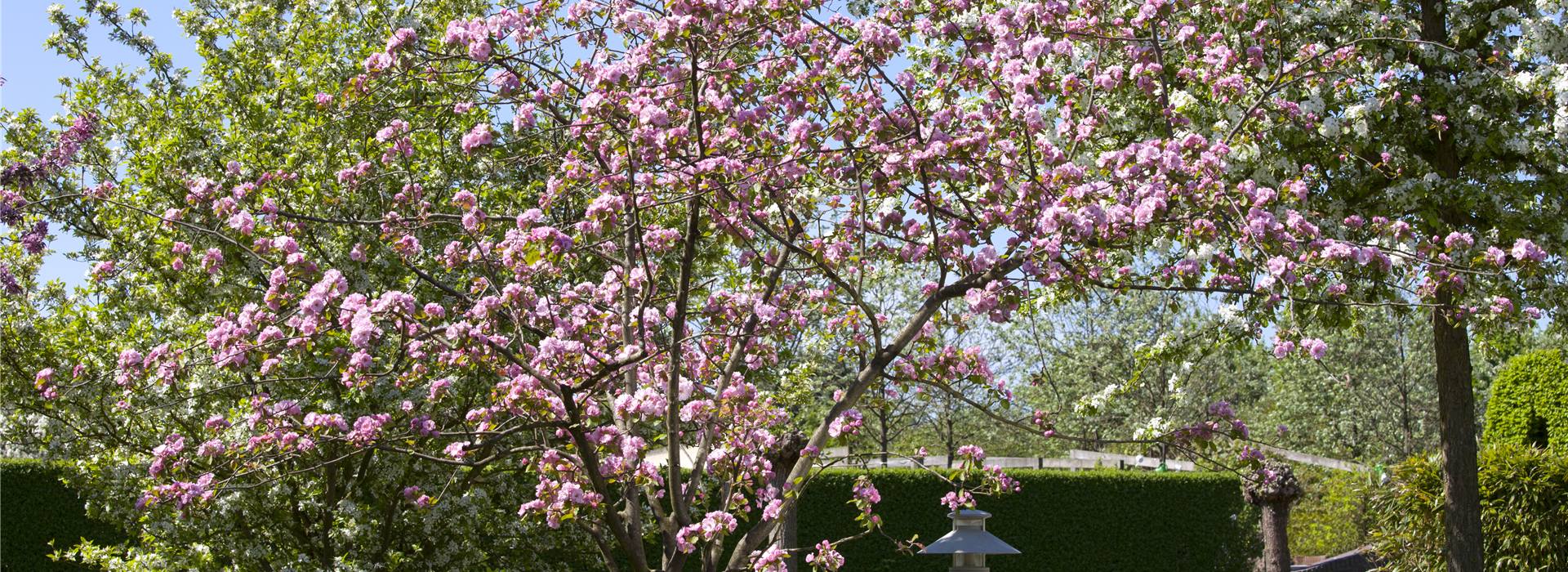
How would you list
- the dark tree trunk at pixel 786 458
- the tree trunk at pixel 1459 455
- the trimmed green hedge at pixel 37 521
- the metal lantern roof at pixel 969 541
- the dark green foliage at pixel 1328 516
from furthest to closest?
the dark green foliage at pixel 1328 516, the trimmed green hedge at pixel 37 521, the tree trunk at pixel 1459 455, the dark tree trunk at pixel 786 458, the metal lantern roof at pixel 969 541

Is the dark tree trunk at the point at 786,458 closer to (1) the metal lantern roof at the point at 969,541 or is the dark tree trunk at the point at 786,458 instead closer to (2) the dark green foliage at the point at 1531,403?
(1) the metal lantern roof at the point at 969,541

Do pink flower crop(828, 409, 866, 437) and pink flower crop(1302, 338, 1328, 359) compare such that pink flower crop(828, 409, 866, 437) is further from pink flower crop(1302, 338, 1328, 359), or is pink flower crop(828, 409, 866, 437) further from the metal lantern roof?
pink flower crop(1302, 338, 1328, 359)

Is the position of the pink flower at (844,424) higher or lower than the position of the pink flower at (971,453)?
higher

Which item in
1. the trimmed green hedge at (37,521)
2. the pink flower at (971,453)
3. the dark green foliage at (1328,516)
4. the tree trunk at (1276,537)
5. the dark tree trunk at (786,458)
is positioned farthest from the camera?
the dark green foliage at (1328,516)

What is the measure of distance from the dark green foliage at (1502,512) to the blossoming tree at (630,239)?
16.8 feet

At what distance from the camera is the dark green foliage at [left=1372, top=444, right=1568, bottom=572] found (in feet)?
32.3

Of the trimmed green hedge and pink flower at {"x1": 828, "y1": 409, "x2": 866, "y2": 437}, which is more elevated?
pink flower at {"x1": 828, "y1": 409, "x2": 866, "y2": 437}

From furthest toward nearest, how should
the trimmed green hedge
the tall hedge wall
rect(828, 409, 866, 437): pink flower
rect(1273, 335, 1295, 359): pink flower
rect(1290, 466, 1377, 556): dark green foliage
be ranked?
rect(1290, 466, 1377, 556): dark green foliage < the tall hedge wall < the trimmed green hedge < rect(1273, 335, 1295, 359): pink flower < rect(828, 409, 866, 437): pink flower

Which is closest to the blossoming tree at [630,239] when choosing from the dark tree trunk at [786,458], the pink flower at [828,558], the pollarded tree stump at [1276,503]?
the pink flower at [828,558]

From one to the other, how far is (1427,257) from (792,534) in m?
4.45

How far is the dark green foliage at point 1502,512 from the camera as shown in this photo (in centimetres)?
986

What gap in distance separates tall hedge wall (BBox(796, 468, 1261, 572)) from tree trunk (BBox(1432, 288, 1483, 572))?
4.38 meters

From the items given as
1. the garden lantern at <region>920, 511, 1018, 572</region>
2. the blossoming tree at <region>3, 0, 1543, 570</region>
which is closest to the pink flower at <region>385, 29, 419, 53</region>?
the blossoming tree at <region>3, 0, 1543, 570</region>

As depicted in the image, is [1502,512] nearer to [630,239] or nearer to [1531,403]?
[1531,403]
